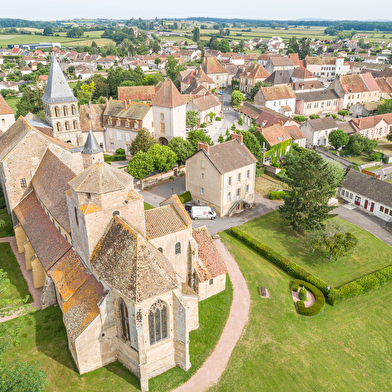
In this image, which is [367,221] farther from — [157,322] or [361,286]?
[157,322]

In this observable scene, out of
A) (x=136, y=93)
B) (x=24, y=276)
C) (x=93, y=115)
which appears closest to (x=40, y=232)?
(x=24, y=276)

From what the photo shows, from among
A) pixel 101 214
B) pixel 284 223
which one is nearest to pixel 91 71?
pixel 284 223

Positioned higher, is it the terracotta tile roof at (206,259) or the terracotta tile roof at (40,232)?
the terracotta tile roof at (40,232)

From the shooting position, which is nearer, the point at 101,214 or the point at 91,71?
the point at 101,214

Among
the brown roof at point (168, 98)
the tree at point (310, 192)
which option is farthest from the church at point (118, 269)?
the brown roof at point (168, 98)

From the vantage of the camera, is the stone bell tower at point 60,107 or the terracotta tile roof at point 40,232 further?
the stone bell tower at point 60,107

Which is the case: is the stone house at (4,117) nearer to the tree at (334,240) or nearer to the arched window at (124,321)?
the arched window at (124,321)

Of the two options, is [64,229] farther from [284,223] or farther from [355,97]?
[355,97]
